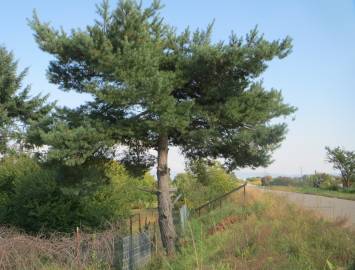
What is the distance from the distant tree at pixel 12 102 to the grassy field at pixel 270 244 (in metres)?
14.4

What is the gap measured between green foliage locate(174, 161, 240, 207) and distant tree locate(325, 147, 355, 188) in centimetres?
1587

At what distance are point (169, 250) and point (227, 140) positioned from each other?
3324 mm

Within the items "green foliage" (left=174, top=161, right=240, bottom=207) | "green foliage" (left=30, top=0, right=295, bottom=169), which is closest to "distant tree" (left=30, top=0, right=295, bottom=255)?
"green foliage" (left=30, top=0, right=295, bottom=169)

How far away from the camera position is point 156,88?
1238 centimetres

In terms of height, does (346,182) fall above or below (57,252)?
above

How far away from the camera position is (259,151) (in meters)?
14.5

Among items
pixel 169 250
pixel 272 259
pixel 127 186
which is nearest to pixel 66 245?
pixel 169 250

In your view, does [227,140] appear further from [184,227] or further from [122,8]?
[122,8]

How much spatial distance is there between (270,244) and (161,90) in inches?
171

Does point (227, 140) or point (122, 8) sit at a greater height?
point (122, 8)

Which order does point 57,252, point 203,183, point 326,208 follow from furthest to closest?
point 203,183 < point 326,208 < point 57,252

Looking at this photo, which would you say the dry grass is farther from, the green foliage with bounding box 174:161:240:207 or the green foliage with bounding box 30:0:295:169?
the green foliage with bounding box 174:161:240:207

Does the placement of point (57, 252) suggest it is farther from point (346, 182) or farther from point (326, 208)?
point (346, 182)

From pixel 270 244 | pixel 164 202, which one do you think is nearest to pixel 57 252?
pixel 164 202
